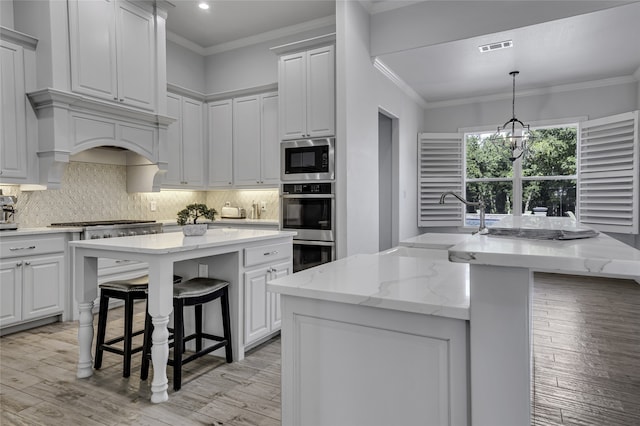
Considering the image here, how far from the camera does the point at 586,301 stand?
450cm

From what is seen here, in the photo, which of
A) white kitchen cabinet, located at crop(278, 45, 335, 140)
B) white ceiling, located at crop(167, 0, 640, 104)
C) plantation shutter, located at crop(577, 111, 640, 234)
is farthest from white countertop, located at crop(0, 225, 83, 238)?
plantation shutter, located at crop(577, 111, 640, 234)

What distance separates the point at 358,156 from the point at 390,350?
10.9 ft

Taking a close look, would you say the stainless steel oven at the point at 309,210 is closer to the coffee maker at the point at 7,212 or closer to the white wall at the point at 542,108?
the coffee maker at the point at 7,212

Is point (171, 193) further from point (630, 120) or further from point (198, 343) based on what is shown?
point (630, 120)

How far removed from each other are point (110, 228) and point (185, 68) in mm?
2727

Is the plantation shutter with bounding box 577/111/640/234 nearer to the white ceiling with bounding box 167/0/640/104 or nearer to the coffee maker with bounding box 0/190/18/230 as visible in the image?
the white ceiling with bounding box 167/0/640/104

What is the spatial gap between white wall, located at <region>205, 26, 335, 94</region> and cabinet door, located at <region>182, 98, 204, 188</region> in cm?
55

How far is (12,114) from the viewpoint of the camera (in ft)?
11.4

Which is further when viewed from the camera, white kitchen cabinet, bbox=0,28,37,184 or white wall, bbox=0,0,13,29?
white wall, bbox=0,0,13,29

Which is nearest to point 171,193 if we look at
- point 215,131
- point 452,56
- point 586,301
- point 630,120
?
point 215,131

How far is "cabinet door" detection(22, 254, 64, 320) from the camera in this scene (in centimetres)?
340

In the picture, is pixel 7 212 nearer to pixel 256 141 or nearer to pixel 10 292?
pixel 10 292

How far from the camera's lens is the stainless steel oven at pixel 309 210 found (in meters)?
4.14

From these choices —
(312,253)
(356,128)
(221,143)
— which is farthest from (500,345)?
(221,143)
